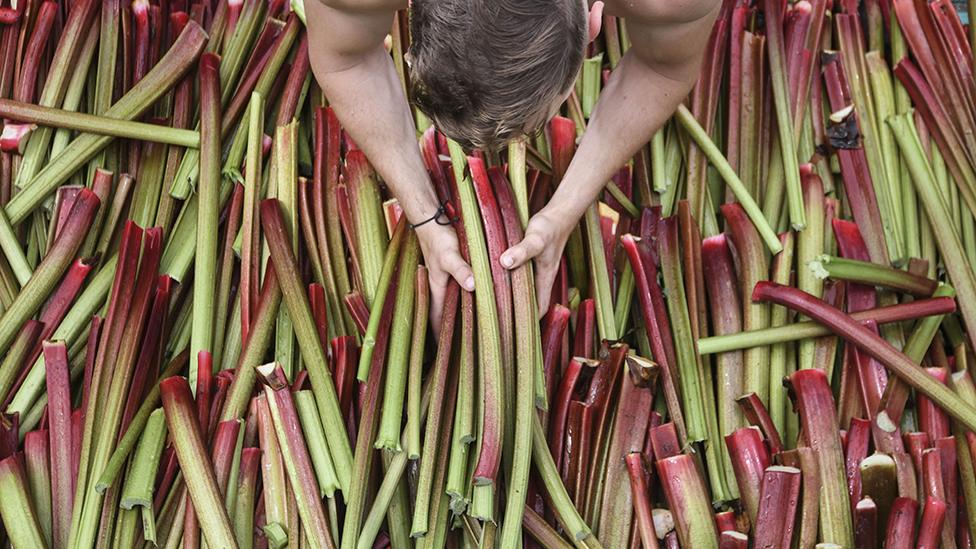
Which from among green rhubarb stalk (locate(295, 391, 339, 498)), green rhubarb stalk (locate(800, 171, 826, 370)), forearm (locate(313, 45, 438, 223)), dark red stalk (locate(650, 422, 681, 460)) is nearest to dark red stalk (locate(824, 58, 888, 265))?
green rhubarb stalk (locate(800, 171, 826, 370))

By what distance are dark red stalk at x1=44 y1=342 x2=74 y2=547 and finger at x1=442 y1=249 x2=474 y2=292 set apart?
0.88 m

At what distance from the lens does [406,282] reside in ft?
6.72

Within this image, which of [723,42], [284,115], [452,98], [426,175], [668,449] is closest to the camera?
[452,98]

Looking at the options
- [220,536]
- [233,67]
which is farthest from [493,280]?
[233,67]

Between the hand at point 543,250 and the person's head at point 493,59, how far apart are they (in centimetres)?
46

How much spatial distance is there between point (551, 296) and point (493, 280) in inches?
8.5

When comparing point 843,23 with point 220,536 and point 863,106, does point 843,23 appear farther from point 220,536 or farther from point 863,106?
point 220,536

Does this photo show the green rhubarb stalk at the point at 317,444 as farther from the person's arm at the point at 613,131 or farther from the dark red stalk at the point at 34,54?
the dark red stalk at the point at 34,54

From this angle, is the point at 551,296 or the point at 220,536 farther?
the point at 551,296

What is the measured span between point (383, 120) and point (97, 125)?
850mm

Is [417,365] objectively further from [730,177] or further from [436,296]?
[730,177]

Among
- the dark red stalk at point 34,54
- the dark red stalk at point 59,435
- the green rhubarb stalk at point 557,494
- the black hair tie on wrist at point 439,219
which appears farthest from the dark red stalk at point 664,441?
the dark red stalk at point 34,54

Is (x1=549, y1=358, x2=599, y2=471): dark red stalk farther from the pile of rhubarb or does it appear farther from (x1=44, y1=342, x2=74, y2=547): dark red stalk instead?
(x1=44, y1=342, x2=74, y2=547): dark red stalk

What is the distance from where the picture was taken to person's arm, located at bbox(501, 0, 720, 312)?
1.93 metres
